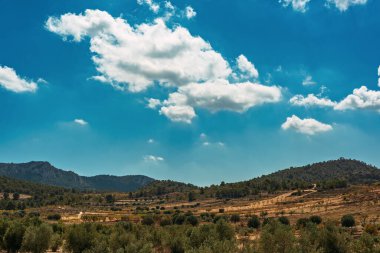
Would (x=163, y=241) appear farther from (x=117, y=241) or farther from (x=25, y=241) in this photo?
(x=25, y=241)

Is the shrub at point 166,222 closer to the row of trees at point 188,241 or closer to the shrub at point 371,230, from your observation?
the row of trees at point 188,241

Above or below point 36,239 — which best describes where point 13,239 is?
below

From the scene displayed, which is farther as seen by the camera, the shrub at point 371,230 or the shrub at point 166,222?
the shrub at point 166,222

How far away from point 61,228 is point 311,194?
464 feet

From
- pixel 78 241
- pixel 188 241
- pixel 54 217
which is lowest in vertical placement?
pixel 54 217


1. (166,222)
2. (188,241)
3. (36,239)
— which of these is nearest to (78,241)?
(36,239)

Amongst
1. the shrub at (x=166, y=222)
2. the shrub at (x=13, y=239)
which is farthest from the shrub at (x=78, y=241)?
the shrub at (x=166, y=222)

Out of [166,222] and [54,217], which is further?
[54,217]

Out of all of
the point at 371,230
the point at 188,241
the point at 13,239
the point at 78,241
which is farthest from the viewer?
the point at 371,230

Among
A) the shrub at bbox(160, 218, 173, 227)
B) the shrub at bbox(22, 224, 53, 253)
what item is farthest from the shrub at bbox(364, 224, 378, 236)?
the shrub at bbox(160, 218, 173, 227)

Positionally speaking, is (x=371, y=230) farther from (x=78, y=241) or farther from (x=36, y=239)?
(x=36, y=239)

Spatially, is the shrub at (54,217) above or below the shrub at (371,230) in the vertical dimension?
below

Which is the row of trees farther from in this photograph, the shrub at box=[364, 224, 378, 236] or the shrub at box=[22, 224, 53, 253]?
the shrub at box=[364, 224, 378, 236]

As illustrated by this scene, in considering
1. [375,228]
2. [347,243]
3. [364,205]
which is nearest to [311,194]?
[364,205]
